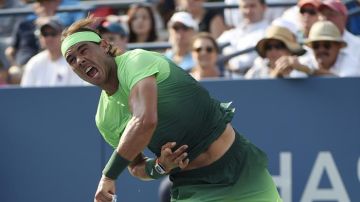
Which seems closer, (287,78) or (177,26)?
(287,78)

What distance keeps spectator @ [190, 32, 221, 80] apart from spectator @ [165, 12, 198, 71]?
0.26 m

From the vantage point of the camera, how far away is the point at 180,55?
802 cm

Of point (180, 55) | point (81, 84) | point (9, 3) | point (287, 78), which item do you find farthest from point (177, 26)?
point (9, 3)

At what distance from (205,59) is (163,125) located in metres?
2.82

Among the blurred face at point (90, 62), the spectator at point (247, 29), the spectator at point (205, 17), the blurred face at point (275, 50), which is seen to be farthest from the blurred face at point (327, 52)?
the blurred face at point (90, 62)

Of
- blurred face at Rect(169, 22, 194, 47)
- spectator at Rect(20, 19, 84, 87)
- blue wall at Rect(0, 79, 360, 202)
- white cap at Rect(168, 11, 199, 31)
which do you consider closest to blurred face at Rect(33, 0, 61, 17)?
spectator at Rect(20, 19, 84, 87)

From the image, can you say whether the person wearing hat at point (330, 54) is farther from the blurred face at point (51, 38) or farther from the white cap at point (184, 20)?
the blurred face at point (51, 38)

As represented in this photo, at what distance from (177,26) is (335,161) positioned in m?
2.04

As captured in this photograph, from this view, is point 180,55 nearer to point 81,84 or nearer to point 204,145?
point 81,84

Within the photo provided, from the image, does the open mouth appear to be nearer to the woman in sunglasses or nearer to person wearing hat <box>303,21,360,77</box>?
person wearing hat <box>303,21,360,77</box>

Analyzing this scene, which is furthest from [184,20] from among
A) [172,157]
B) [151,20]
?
[172,157]

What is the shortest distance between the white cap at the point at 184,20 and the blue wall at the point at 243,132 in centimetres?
125

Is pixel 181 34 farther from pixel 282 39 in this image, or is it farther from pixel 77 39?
pixel 77 39

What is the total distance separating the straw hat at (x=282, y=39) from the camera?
7.31 m
